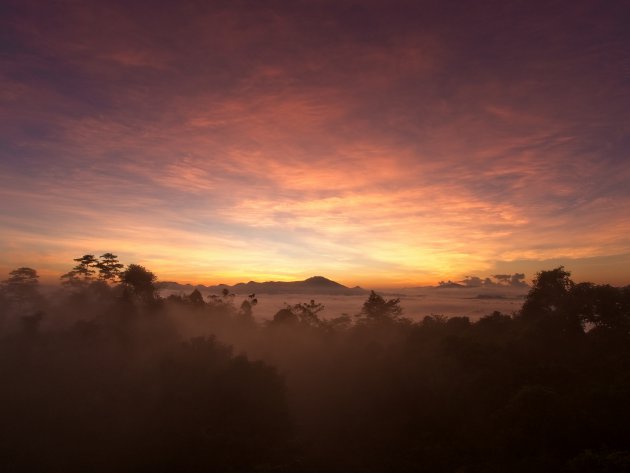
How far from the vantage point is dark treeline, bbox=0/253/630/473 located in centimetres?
3656

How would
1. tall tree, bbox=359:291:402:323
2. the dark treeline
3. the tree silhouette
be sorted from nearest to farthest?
the dark treeline
the tree silhouette
tall tree, bbox=359:291:402:323

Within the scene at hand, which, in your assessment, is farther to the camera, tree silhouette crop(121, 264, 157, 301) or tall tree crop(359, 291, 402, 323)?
tall tree crop(359, 291, 402, 323)

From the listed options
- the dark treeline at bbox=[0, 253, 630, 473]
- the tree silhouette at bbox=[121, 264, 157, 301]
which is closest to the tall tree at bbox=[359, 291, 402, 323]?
the dark treeline at bbox=[0, 253, 630, 473]

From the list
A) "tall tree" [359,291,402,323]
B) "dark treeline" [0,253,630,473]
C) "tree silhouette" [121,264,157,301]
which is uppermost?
A: "tree silhouette" [121,264,157,301]

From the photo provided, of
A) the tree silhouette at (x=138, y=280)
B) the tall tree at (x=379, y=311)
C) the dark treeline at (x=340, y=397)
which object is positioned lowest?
the dark treeline at (x=340, y=397)

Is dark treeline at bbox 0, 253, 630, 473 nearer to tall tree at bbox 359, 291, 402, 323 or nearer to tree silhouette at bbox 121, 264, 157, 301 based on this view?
tree silhouette at bbox 121, 264, 157, 301

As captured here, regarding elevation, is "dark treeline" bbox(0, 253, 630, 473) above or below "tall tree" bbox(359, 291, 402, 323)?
below

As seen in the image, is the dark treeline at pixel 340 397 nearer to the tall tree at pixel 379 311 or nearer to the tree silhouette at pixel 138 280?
the tree silhouette at pixel 138 280

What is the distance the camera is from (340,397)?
5603 centimetres

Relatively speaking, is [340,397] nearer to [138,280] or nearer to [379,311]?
[379,311]

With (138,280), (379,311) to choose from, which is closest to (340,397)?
(379,311)

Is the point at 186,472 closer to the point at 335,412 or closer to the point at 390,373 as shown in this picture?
the point at 335,412

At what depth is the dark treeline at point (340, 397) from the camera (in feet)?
120

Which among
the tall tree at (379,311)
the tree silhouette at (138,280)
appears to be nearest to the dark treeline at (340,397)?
the tree silhouette at (138,280)
